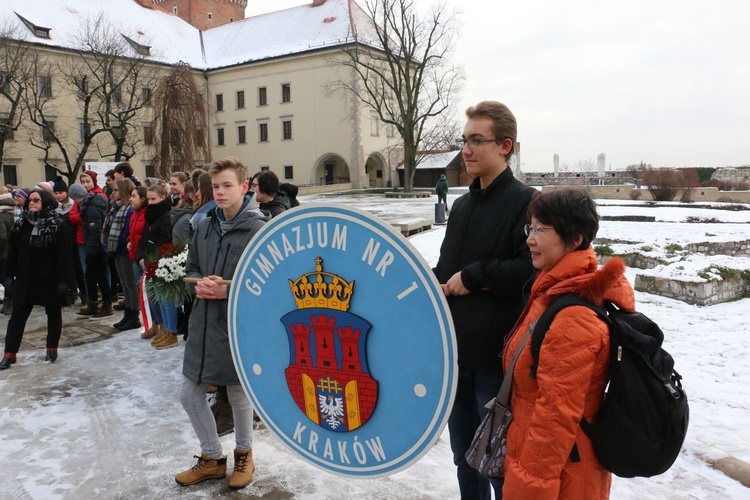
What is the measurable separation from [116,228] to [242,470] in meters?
4.87

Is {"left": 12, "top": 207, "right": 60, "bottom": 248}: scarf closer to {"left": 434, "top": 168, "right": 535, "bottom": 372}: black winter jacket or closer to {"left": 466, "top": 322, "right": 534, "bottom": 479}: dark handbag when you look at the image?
{"left": 434, "top": 168, "right": 535, "bottom": 372}: black winter jacket

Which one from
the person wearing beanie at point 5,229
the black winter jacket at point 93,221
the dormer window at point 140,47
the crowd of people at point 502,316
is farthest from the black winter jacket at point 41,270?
the dormer window at point 140,47

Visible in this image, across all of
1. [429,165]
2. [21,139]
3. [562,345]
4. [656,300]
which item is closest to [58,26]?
[21,139]

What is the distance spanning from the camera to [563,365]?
1.77m

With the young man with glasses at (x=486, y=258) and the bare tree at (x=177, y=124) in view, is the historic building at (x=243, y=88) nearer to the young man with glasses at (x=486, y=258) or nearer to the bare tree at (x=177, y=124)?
the bare tree at (x=177, y=124)

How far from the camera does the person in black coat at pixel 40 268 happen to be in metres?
5.65

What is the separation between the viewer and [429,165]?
1949 inches

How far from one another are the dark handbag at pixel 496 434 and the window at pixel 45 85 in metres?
43.7

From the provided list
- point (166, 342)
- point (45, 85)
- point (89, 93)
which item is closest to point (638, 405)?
point (166, 342)

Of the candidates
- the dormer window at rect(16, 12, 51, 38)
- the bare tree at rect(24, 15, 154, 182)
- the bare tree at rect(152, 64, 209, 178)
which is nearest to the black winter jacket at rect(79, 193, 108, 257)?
the bare tree at rect(152, 64, 209, 178)

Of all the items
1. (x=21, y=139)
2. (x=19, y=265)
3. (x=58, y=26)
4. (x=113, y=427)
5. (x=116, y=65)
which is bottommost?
(x=113, y=427)

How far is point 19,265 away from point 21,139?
135 feet

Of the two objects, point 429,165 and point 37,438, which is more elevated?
point 429,165

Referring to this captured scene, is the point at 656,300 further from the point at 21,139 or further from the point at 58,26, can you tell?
the point at 58,26
